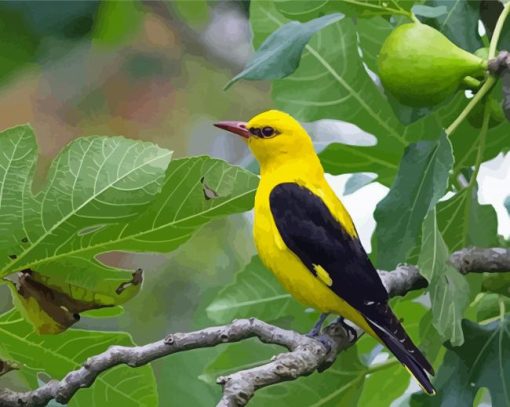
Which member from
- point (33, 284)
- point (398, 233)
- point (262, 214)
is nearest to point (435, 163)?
point (398, 233)

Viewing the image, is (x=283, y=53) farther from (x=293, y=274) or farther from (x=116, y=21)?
(x=116, y=21)

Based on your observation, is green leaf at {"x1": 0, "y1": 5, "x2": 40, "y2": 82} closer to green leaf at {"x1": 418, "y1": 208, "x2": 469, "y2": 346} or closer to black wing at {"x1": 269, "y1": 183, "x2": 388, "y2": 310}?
black wing at {"x1": 269, "y1": 183, "x2": 388, "y2": 310}

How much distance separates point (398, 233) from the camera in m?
0.81

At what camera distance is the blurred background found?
1.92 metres

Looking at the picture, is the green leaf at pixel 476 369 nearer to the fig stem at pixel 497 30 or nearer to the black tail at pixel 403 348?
the black tail at pixel 403 348

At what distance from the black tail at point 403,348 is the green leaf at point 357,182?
0.21 metres

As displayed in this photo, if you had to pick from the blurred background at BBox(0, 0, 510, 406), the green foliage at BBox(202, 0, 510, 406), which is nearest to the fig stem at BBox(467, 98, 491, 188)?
the green foliage at BBox(202, 0, 510, 406)

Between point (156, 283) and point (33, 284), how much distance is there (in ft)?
6.84

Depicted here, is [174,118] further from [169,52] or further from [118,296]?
[118,296]

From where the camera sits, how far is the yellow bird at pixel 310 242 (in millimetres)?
851

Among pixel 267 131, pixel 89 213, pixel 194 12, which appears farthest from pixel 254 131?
pixel 194 12

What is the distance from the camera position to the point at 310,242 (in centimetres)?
92

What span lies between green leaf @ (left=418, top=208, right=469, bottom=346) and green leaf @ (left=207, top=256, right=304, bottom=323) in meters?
0.25

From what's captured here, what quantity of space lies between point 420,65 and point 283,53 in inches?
4.2
